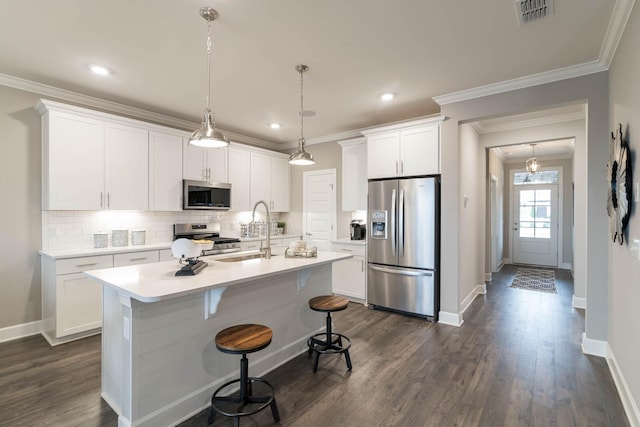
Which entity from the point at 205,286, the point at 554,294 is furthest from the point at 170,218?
the point at 554,294

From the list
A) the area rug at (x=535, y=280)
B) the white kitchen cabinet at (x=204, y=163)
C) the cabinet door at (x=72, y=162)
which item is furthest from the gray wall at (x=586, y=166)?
the cabinet door at (x=72, y=162)

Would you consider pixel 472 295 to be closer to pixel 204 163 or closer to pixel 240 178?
pixel 240 178

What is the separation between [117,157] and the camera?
3826 mm

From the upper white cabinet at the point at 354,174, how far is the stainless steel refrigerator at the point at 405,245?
56 cm

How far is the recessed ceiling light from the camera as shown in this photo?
119 inches

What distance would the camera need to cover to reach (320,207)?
5738 millimetres

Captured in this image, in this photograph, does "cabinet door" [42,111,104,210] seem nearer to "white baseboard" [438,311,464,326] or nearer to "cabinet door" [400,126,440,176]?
"cabinet door" [400,126,440,176]

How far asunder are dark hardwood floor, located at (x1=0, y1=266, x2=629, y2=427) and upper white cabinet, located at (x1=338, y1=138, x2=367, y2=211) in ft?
6.67

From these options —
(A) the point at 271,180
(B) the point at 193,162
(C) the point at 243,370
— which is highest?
(B) the point at 193,162

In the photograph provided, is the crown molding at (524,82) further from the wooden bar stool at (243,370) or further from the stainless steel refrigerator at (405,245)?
the wooden bar stool at (243,370)

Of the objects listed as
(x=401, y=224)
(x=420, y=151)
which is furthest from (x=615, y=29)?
(x=401, y=224)

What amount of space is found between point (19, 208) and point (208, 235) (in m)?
2.23

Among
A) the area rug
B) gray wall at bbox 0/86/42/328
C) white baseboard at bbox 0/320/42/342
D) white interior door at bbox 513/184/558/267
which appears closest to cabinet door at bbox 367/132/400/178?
the area rug

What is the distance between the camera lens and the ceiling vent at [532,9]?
82.7 inches
